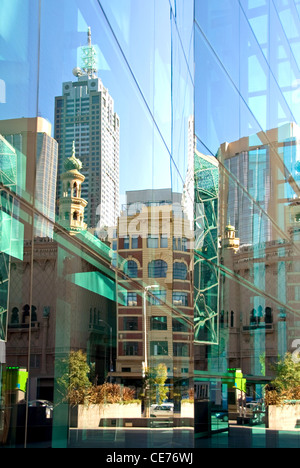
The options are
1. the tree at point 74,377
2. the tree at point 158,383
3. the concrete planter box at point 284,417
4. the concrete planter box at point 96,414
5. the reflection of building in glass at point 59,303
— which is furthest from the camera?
the tree at point 158,383

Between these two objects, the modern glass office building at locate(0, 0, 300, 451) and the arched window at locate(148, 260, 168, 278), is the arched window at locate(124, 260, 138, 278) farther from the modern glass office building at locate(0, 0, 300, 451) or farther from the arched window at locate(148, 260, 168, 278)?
the arched window at locate(148, 260, 168, 278)

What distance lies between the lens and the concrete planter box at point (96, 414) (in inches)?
361

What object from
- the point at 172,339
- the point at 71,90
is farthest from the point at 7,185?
the point at 172,339

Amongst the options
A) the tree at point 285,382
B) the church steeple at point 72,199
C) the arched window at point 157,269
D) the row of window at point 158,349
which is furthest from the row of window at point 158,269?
the tree at point 285,382

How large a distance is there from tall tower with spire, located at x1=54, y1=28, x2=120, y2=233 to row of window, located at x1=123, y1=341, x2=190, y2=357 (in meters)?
2.10

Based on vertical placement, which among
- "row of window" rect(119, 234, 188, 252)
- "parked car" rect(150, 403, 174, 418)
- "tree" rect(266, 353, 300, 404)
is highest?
"row of window" rect(119, 234, 188, 252)

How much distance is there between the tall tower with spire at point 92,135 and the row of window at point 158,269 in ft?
2.99

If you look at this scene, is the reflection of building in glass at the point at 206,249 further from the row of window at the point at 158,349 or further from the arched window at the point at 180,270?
the arched window at the point at 180,270

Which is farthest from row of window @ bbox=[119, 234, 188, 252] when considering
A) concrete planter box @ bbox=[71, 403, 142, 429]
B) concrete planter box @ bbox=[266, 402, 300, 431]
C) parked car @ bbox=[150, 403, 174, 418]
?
concrete planter box @ bbox=[266, 402, 300, 431]

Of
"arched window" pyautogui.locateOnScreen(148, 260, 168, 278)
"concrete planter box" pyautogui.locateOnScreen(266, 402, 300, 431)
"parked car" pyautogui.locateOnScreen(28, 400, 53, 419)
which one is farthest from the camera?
"arched window" pyautogui.locateOnScreen(148, 260, 168, 278)

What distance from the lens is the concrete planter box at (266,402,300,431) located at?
9359 mm

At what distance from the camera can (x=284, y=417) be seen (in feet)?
31.1

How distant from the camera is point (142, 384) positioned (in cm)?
1087
